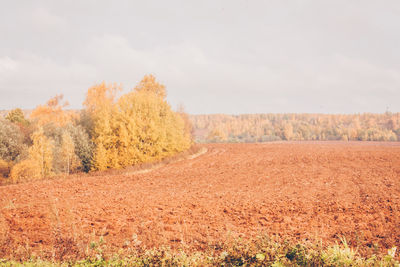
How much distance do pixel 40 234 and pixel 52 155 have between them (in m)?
19.7

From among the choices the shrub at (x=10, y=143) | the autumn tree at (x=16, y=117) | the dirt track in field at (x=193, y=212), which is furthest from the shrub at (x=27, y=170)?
the autumn tree at (x=16, y=117)

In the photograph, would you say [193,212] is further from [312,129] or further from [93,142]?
[312,129]

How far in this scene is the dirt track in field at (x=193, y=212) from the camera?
8039 millimetres

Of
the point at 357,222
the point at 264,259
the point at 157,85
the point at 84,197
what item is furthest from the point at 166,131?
the point at 264,259

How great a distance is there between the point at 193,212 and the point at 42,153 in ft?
61.7

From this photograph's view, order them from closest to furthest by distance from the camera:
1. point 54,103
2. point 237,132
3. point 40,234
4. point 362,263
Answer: point 362,263
point 40,234
point 54,103
point 237,132

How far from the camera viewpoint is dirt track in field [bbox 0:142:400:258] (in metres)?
8.04

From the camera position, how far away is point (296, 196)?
47.3ft

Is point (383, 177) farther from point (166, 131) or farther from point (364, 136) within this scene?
point (364, 136)

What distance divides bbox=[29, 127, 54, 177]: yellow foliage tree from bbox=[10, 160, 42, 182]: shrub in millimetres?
376

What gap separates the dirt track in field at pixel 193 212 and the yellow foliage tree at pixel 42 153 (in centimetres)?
677

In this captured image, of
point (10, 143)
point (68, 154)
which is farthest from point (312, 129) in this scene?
point (10, 143)

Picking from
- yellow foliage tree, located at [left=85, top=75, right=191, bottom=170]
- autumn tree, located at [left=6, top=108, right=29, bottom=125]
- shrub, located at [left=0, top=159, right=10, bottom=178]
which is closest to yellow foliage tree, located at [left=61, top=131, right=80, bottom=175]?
yellow foliage tree, located at [left=85, top=75, right=191, bottom=170]

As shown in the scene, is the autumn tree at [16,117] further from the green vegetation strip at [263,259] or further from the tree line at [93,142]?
the green vegetation strip at [263,259]
